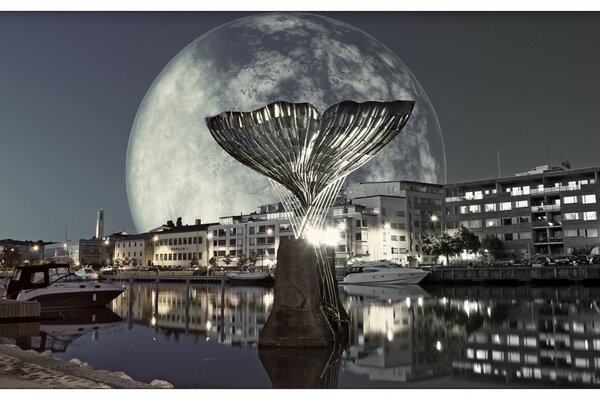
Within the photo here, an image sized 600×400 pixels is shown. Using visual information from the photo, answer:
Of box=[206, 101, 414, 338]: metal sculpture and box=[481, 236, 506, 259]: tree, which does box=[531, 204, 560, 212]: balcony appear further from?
box=[206, 101, 414, 338]: metal sculpture

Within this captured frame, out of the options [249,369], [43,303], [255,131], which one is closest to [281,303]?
[249,369]

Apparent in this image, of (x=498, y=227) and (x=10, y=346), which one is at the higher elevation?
(x=498, y=227)

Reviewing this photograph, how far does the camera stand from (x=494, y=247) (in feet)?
273

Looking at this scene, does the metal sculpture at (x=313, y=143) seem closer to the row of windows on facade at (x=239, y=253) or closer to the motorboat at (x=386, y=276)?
the motorboat at (x=386, y=276)

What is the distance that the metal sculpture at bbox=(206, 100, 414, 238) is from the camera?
1547 cm

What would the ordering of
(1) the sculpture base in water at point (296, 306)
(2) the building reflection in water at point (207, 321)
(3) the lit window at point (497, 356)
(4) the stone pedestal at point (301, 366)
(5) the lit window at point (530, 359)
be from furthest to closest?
Result: 1. (2) the building reflection in water at point (207, 321)
2. (1) the sculpture base in water at point (296, 306)
3. (3) the lit window at point (497, 356)
4. (5) the lit window at point (530, 359)
5. (4) the stone pedestal at point (301, 366)

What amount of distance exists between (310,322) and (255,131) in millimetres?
5267

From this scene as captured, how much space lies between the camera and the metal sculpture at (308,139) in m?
15.5

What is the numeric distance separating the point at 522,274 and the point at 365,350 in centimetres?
4845

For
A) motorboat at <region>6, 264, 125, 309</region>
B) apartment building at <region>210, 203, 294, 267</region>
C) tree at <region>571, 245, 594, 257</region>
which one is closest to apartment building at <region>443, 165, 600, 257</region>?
tree at <region>571, 245, 594, 257</region>

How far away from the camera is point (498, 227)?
285ft

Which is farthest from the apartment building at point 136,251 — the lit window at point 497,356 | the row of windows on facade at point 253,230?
the lit window at point 497,356

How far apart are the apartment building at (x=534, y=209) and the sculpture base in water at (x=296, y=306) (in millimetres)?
71631
